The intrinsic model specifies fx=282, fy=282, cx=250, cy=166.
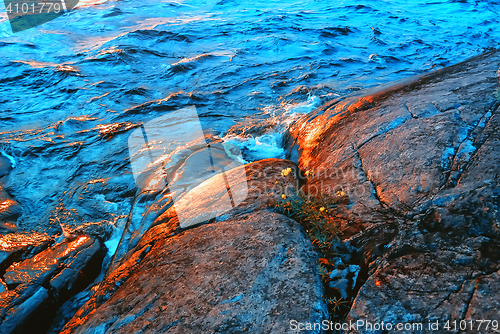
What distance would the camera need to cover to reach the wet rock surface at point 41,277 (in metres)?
2.90

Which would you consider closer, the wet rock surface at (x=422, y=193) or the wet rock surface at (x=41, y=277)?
the wet rock surface at (x=422, y=193)

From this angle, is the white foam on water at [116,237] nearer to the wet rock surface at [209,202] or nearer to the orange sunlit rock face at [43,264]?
the wet rock surface at [209,202]

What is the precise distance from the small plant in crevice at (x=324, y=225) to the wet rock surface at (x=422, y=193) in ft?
0.38

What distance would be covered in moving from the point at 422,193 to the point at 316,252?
3.68 feet

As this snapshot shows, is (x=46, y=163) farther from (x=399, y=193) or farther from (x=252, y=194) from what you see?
(x=399, y=193)

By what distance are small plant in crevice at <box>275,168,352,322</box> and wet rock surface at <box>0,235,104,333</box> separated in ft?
8.15

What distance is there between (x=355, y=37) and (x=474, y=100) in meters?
9.34

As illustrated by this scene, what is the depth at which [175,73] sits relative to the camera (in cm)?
907

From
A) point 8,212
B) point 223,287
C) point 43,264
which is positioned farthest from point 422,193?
point 8,212

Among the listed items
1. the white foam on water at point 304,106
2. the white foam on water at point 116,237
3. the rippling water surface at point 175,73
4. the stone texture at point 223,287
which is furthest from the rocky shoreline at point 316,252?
the white foam on water at point 304,106

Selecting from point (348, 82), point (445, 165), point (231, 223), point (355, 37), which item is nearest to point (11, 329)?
point (231, 223)

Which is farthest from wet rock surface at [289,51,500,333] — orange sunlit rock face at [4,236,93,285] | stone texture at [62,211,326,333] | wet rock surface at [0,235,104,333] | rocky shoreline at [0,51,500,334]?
orange sunlit rock face at [4,236,93,285]

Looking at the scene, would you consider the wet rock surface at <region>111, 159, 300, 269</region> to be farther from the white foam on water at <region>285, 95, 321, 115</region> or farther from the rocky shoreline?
the white foam on water at <region>285, 95, 321, 115</region>

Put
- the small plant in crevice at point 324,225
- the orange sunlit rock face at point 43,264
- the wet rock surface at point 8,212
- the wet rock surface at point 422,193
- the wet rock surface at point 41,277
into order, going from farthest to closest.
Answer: the wet rock surface at point 8,212
the orange sunlit rock face at point 43,264
the wet rock surface at point 41,277
the small plant in crevice at point 324,225
the wet rock surface at point 422,193
